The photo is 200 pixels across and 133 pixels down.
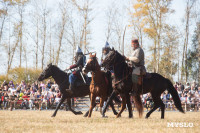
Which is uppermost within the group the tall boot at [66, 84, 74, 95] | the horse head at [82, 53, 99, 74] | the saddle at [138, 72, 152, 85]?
the horse head at [82, 53, 99, 74]

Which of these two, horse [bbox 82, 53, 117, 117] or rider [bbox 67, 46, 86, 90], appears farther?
rider [bbox 67, 46, 86, 90]

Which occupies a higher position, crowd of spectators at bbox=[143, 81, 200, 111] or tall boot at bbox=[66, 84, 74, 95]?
tall boot at bbox=[66, 84, 74, 95]

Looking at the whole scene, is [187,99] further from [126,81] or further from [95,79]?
[95,79]

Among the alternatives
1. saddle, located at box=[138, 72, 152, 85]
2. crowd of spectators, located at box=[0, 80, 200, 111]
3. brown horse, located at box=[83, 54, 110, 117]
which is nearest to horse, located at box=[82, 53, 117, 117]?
brown horse, located at box=[83, 54, 110, 117]

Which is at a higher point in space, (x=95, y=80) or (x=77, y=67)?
(x=77, y=67)

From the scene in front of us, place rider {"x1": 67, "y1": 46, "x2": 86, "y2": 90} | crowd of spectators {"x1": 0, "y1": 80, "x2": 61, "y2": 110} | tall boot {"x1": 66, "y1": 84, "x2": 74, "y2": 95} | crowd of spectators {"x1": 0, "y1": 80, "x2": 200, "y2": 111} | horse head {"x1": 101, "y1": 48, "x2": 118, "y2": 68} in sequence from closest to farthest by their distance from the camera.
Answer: horse head {"x1": 101, "y1": 48, "x2": 118, "y2": 68}, rider {"x1": 67, "y1": 46, "x2": 86, "y2": 90}, tall boot {"x1": 66, "y1": 84, "x2": 74, "y2": 95}, crowd of spectators {"x1": 0, "y1": 80, "x2": 200, "y2": 111}, crowd of spectators {"x1": 0, "y1": 80, "x2": 61, "y2": 110}

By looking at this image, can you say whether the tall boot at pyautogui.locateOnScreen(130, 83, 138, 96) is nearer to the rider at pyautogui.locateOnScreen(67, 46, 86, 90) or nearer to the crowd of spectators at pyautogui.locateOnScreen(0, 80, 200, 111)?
the rider at pyautogui.locateOnScreen(67, 46, 86, 90)

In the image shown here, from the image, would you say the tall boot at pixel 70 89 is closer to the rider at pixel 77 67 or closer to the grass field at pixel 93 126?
the rider at pixel 77 67

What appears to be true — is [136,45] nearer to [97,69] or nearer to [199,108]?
[97,69]

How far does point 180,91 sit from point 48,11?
695 inches

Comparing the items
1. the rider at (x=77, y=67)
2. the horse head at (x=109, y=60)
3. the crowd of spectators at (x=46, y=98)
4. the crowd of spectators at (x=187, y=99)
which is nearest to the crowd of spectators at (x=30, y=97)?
the crowd of spectators at (x=46, y=98)

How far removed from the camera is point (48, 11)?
33938 mm

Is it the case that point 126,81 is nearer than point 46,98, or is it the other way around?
point 126,81

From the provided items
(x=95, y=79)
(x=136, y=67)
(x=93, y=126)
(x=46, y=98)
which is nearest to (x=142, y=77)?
(x=136, y=67)
